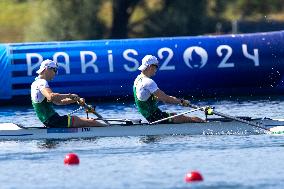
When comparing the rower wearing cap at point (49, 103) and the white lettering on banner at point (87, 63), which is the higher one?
the white lettering on banner at point (87, 63)

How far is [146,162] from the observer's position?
890 inches

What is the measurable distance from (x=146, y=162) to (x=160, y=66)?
43.8 feet

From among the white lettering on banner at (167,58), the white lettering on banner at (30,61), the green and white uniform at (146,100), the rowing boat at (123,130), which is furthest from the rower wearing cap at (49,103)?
the white lettering on banner at (167,58)

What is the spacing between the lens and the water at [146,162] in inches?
804

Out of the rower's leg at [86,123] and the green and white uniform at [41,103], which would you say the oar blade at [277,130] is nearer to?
the rower's leg at [86,123]

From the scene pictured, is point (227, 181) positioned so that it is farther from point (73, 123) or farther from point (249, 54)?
point (249, 54)

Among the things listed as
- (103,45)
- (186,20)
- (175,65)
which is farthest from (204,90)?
(186,20)

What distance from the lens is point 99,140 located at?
26.0 m

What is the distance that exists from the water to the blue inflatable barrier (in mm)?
9537

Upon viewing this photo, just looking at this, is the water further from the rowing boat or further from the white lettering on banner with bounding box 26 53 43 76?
the white lettering on banner with bounding box 26 53 43 76

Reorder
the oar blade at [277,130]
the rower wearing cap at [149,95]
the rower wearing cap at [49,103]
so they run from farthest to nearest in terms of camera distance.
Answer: the rower wearing cap at [149,95] → the rower wearing cap at [49,103] → the oar blade at [277,130]

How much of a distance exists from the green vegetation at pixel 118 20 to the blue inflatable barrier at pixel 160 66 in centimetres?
2007

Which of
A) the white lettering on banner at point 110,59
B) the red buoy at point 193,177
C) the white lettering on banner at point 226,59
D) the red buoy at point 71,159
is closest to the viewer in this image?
the red buoy at point 193,177

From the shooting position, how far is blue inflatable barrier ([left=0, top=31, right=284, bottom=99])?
35469 millimetres
